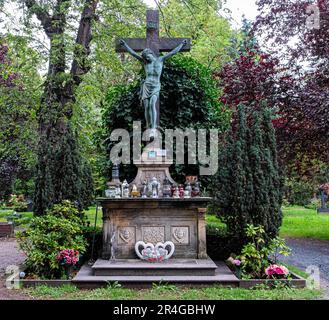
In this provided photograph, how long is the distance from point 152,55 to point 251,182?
376 cm

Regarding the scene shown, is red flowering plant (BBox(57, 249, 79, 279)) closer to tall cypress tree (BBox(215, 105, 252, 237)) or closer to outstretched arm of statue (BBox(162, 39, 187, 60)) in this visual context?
tall cypress tree (BBox(215, 105, 252, 237))

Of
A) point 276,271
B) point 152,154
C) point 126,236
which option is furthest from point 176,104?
point 276,271

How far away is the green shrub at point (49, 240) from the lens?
25.1 feet

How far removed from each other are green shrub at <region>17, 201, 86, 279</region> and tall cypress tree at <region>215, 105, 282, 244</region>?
3055 mm

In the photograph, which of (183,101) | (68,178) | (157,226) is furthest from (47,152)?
(183,101)

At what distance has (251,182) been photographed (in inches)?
314

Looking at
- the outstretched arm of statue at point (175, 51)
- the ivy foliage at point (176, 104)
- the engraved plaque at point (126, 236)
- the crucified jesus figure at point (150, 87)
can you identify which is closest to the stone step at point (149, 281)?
the engraved plaque at point (126, 236)

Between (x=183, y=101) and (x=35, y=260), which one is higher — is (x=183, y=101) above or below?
above

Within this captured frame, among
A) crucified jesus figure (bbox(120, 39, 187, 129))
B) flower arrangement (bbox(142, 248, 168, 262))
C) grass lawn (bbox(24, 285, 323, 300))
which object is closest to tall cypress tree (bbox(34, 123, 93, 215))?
crucified jesus figure (bbox(120, 39, 187, 129))

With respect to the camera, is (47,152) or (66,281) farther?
(47,152)

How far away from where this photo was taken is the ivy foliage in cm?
1219
